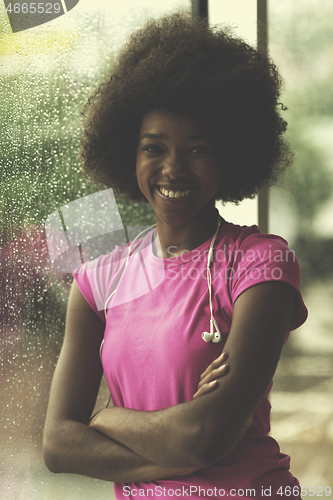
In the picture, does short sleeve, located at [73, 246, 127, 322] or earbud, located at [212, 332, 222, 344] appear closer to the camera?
earbud, located at [212, 332, 222, 344]

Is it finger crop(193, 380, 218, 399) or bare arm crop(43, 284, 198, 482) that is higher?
finger crop(193, 380, 218, 399)

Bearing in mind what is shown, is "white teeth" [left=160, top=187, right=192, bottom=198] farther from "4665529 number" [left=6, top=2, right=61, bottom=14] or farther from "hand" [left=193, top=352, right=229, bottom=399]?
A: "4665529 number" [left=6, top=2, right=61, bottom=14]

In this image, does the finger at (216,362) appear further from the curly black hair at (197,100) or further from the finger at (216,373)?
the curly black hair at (197,100)

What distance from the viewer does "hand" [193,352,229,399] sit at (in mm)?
782

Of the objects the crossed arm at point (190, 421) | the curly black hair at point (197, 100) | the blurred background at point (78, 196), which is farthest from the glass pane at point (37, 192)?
the crossed arm at point (190, 421)

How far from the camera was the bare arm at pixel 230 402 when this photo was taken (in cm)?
77

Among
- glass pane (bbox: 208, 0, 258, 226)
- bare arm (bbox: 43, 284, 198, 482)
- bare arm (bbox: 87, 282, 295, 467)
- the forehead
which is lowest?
bare arm (bbox: 43, 284, 198, 482)

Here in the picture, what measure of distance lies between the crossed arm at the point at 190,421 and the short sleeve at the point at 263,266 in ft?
0.05

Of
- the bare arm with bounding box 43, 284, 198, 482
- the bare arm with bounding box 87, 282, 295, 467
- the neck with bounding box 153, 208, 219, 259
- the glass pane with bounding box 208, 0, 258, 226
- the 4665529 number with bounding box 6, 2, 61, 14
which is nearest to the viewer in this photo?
the bare arm with bounding box 87, 282, 295, 467

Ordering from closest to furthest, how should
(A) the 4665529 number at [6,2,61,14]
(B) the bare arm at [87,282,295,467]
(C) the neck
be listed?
1. (B) the bare arm at [87,282,295,467]
2. (C) the neck
3. (A) the 4665529 number at [6,2,61,14]

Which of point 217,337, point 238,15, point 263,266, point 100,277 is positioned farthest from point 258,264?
point 238,15

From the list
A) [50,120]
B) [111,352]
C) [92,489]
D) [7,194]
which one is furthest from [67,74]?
[92,489]

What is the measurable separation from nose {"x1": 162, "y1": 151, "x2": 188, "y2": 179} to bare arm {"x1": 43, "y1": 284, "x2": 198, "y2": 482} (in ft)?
1.14

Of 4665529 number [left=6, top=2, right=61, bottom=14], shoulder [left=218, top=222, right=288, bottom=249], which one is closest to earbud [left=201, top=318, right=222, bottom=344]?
shoulder [left=218, top=222, right=288, bottom=249]
